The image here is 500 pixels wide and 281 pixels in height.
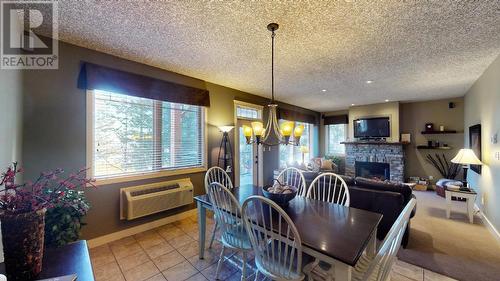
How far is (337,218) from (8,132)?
9.61ft

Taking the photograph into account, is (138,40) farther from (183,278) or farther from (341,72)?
(341,72)

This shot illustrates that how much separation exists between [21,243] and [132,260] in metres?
1.78

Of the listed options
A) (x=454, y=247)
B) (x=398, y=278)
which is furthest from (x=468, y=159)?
(x=398, y=278)

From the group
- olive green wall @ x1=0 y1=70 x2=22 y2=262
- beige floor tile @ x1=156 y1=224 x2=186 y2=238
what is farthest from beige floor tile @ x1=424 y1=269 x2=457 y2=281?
olive green wall @ x1=0 y1=70 x2=22 y2=262

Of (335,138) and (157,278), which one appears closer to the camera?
(157,278)

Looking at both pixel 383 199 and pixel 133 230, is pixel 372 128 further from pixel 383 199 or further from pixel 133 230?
pixel 133 230

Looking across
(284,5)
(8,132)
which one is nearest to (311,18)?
(284,5)

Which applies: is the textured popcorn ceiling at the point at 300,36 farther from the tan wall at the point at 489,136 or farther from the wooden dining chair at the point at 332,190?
the wooden dining chair at the point at 332,190

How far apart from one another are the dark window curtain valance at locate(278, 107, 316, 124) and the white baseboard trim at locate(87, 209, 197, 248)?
11.7ft

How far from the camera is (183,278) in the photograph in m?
2.04

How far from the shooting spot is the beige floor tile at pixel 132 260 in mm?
2236

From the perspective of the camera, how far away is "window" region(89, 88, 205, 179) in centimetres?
277

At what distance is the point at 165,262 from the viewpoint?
90.7 inches

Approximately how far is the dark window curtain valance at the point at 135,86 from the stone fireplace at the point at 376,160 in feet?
17.2
